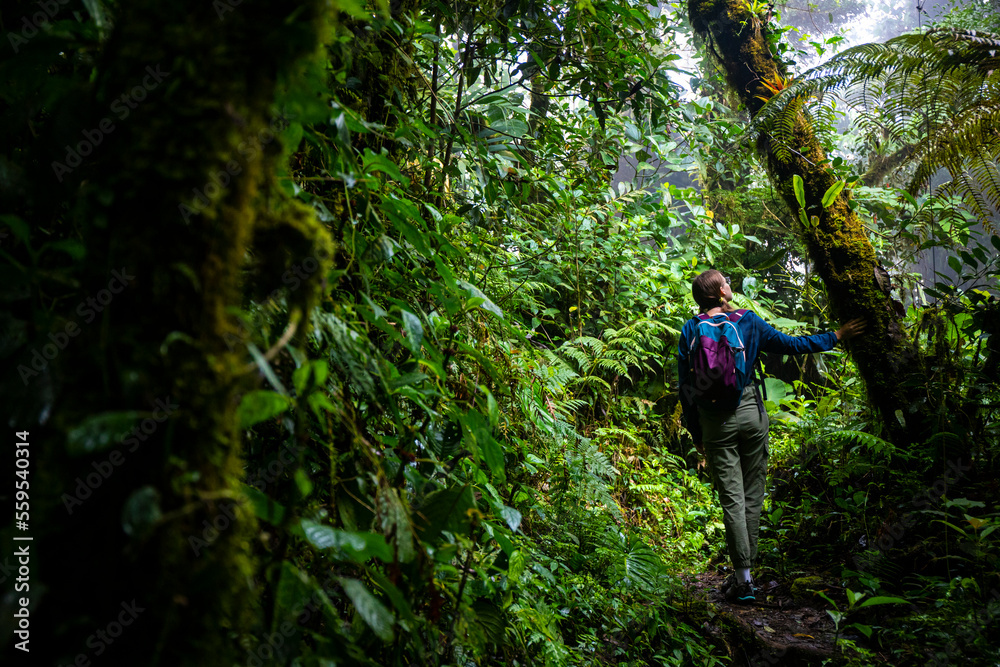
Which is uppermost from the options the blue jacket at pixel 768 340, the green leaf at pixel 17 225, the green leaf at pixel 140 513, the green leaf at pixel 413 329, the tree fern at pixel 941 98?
the tree fern at pixel 941 98

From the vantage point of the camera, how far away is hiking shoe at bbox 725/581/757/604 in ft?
11.7

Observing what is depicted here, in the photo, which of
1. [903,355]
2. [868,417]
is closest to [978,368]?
[903,355]

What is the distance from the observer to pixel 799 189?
13.9 ft

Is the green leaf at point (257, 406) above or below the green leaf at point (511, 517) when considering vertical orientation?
below

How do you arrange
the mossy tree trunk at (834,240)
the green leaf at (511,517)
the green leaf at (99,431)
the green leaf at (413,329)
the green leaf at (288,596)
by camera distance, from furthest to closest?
the mossy tree trunk at (834,240), the green leaf at (511,517), the green leaf at (413,329), the green leaf at (288,596), the green leaf at (99,431)

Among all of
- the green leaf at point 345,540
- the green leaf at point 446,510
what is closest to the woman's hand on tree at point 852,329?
the green leaf at point 446,510

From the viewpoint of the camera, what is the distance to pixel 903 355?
3.82m

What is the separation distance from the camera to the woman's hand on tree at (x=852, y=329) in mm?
3955

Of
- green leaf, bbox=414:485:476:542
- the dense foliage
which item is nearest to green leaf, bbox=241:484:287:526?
the dense foliage

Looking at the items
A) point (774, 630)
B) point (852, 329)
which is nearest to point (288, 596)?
point (774, 630)

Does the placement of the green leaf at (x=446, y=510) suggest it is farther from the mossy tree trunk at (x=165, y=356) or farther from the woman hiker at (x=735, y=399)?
the woman hiker at (x=735, y=399)

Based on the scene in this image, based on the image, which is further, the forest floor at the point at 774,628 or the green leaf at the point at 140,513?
the forest floor at the point at 774,628

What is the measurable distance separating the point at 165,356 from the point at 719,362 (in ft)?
11.4

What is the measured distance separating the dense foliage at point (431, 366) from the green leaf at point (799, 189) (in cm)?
18
